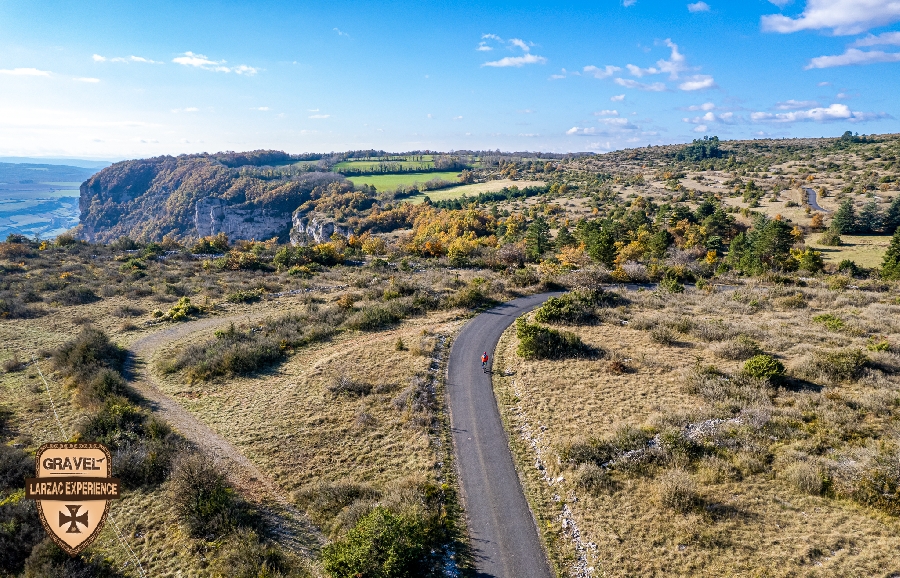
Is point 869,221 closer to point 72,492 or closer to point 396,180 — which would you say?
point 72,492

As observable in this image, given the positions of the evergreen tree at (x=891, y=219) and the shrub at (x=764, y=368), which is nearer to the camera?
the shrub at (x=764, y=368)

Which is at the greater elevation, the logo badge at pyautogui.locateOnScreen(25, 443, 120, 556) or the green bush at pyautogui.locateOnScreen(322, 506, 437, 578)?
the logo badge at pyautogui.locateOnScreen(25, 443, 120, 556)

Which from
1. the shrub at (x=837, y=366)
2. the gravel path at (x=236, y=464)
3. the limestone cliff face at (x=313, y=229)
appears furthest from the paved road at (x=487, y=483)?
the limestone cliff face at (x=313, y=229)

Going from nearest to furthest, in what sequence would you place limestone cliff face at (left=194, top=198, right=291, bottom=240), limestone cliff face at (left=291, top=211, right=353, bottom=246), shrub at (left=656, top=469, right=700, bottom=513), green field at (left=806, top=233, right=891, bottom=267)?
shrub at (left=656, top=469, right=700, bottom=513)
green field at (left=806, top=233, right=891, bottom=267)
limestone cliff face at (left=291, top=211, right=353, bottom=246)
limestone cliff face at (left=194, top=198, right=291, bottom=240)

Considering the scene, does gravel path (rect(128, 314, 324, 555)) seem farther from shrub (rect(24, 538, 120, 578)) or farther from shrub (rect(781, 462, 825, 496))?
shrub (rect(781, 462, 825, 496))

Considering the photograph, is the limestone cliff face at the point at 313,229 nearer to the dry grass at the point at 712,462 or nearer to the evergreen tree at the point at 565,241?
the evergreen tree at the point at 565,241

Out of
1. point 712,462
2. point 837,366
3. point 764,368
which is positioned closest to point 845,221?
point 837,366

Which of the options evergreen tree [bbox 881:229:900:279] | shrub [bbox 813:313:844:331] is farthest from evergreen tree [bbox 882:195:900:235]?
shrub [bbox 813:313:844:331]
